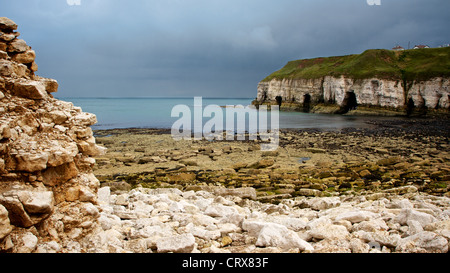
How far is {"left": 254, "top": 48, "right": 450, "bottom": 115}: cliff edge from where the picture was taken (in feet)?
197

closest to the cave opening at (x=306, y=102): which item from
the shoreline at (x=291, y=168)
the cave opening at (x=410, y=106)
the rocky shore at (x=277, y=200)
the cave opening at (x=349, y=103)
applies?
the cave opening at (x=349, y=103)

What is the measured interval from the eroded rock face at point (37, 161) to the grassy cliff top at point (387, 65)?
73.1m

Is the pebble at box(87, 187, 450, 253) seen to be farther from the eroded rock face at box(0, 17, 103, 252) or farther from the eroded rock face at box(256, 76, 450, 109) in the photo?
the eroded rock face at box(256, 76, 450, 109)

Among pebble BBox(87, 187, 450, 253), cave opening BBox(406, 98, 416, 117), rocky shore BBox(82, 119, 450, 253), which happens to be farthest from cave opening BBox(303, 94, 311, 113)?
pebble BBox(87, 187, 450, 253)

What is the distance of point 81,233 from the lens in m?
5.10

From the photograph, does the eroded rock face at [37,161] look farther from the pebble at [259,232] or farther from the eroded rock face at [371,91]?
the eroded rock face at [371,91]

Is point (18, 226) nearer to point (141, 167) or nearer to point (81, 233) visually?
point (81, 233)

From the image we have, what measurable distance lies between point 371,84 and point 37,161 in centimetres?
7418

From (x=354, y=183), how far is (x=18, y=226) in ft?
42.9

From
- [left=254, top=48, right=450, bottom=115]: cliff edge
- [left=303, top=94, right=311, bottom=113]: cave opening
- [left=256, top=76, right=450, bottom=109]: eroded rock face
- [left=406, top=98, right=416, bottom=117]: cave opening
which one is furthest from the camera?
[left=303, top=94, right=311, bottom=113]: cave opening

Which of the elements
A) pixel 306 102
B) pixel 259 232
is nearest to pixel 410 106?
pixel 306 102

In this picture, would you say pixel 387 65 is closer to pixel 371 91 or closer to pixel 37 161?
pixel 371 91

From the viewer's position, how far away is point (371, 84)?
66.9 m
